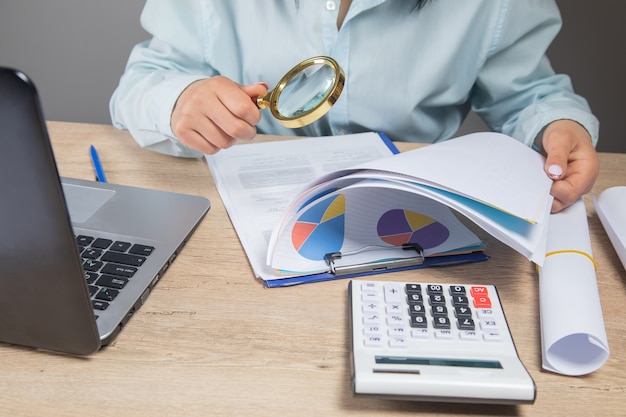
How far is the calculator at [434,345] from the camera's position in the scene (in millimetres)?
501

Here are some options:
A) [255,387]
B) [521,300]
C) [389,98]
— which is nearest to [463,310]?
[521,300]

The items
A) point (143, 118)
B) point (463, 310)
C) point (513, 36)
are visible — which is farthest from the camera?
point (513, 36)

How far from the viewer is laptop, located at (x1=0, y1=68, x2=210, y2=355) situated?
43 cm

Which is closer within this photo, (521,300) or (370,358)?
(370,358)

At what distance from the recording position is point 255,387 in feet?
1.76

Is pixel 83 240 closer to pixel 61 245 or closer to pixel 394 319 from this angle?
pixel 61 245

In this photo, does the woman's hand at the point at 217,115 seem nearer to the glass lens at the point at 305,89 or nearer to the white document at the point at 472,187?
the glass lens at the point at 305,89

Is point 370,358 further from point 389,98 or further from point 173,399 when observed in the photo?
point 389,98

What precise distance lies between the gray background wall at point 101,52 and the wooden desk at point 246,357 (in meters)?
1.16

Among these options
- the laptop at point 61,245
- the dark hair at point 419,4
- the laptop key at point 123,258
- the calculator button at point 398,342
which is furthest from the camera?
the dark hair at point 419,4

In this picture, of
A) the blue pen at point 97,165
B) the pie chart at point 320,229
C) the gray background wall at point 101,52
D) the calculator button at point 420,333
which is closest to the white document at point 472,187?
the pie chart at point 320,229

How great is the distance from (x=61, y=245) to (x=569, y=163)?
620 millimetres

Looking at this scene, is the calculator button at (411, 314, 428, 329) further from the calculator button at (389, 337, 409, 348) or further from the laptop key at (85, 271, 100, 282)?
the laptop key at (85, 271, 100, 282)

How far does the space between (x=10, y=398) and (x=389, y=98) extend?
30.0 inches
